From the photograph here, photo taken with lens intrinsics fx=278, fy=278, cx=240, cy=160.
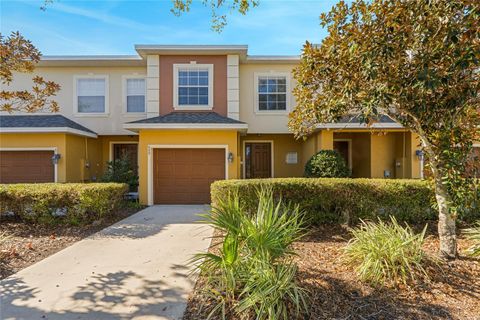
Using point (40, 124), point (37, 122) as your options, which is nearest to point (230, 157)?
Result: point (40, 124)

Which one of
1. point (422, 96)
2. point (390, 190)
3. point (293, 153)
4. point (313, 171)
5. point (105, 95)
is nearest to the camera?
point (422, 96)

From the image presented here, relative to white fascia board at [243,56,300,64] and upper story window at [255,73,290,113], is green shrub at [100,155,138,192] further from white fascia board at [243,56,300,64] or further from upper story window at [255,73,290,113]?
white fascia board at [243,56,300,64]

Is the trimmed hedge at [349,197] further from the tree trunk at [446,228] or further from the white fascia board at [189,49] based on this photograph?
the white fascia board at [189,49]

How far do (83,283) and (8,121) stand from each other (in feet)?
36.3

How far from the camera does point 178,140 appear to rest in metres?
11.0

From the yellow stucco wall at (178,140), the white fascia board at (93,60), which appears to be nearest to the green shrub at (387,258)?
the yellow stucco wall at (178,140)

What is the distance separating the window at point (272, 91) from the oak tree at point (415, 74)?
7921 mm

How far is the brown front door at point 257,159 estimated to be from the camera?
14.4m

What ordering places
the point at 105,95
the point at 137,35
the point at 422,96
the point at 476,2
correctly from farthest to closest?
the point at 105,95, the point at 137,35, the point at 422,96, the point at 476,2

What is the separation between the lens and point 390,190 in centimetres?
683

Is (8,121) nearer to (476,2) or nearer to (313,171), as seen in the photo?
(313,171)

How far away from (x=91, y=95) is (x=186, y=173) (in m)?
6.29

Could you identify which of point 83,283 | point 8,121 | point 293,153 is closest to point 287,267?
point 83,283

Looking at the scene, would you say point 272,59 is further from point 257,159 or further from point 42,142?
point 42,142
